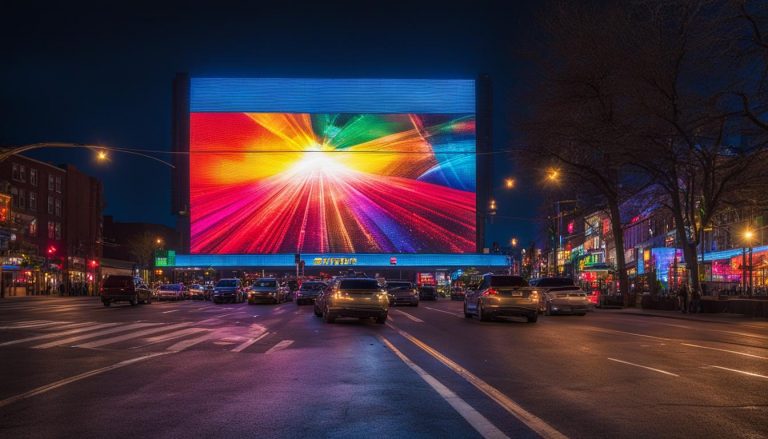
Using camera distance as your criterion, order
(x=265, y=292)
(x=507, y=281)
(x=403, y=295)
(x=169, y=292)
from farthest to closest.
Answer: (x=169, y=292), (x=265, y=292), (x=403, y=295), (x=507, y=281)

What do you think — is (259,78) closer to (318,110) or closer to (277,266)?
(318,110)

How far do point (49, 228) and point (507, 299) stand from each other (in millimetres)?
67644

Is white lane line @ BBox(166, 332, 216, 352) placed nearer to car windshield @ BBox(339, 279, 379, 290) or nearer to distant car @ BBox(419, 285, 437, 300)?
car windshield @ BBox(339, 279, 379, 290)

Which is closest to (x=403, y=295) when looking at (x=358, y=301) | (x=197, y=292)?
(x=358, y=301)

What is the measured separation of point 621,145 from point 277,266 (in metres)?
59.2

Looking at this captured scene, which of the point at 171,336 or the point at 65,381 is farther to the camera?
the point at 171,336

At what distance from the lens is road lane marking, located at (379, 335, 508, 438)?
7.03m

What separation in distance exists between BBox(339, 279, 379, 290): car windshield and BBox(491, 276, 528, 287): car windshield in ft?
13.6

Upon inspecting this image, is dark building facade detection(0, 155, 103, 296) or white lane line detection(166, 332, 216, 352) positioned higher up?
dark building facade detection(0, 155, 103, 296)

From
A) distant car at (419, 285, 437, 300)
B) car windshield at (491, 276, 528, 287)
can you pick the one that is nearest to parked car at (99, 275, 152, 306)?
car windshield at (491, 276, 528, 287)

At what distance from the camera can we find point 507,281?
25.3 metres

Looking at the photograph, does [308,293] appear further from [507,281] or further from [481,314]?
[507,281]

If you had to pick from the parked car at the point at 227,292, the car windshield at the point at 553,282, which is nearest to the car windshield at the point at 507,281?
the car windshield at the point at 553,282

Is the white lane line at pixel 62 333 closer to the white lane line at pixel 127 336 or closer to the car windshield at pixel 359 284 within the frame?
the white lane line at pixel 127 336
